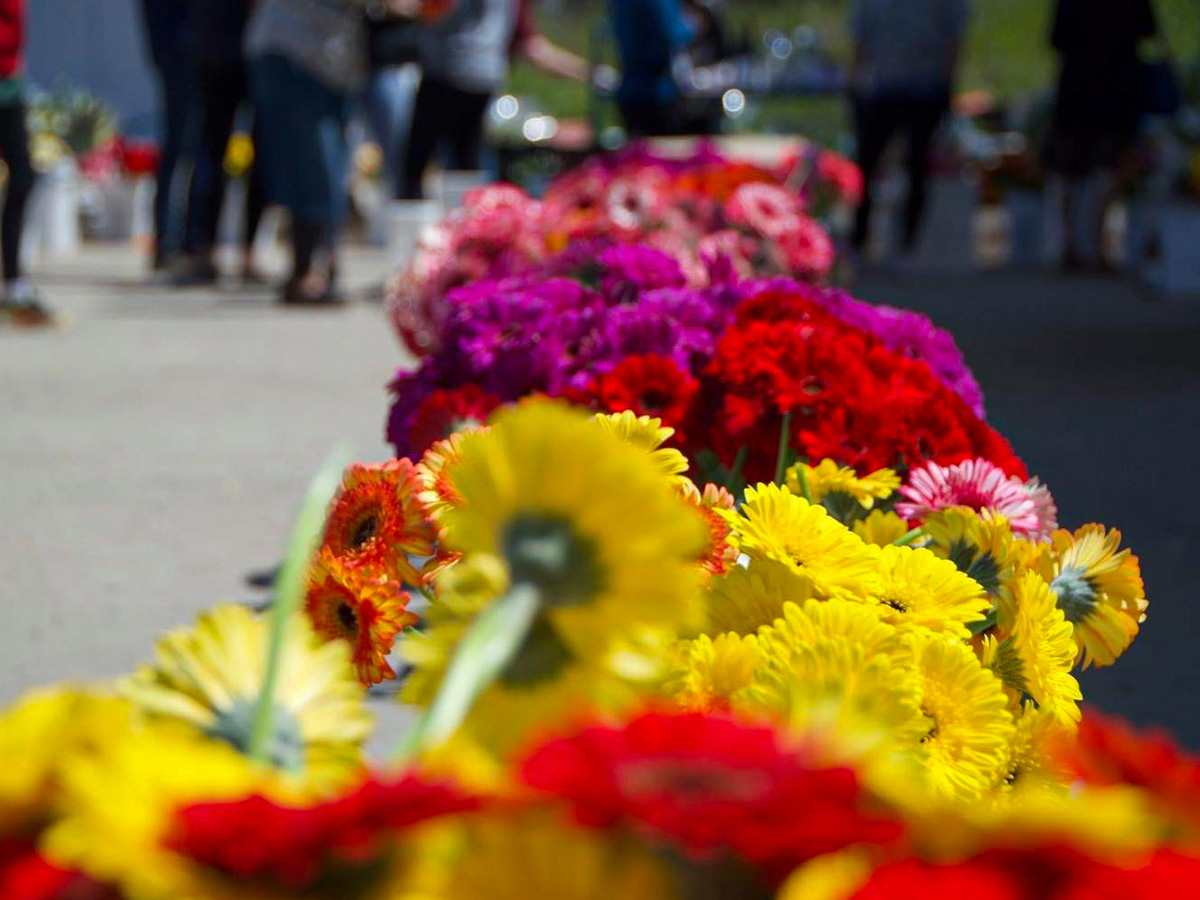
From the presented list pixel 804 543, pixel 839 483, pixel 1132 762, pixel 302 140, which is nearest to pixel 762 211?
pixel 839 483

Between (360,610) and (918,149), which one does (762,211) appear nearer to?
(360,610)

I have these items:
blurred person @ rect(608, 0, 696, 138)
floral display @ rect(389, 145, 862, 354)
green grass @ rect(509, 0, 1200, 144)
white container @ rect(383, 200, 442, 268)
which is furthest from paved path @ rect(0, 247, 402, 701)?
green grass @ rect(509, 0, 1200, 144)

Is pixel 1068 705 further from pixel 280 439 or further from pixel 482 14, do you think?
pixel 482 14

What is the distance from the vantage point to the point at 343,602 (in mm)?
1550

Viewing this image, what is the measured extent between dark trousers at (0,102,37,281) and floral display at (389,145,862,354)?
3.15 metres

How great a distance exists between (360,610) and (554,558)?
81cm

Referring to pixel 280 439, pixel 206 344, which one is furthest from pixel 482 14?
pixel 280 439

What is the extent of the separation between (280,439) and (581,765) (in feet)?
17.1

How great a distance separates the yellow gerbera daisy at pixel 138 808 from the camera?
1.78 feet

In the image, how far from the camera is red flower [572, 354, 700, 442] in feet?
6.50

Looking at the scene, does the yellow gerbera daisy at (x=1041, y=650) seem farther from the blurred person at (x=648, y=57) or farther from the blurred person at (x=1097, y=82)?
the blurred person at (x=1097, y=82)

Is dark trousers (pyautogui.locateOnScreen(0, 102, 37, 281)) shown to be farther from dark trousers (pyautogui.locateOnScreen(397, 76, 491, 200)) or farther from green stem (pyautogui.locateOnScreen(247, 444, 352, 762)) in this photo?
green stem (pyautogui.locateOnScreen(247, 444, 352, 762))

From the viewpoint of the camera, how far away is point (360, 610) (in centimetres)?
150

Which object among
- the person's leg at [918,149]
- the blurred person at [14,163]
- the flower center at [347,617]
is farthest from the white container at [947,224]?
the flower center at [347,617]
